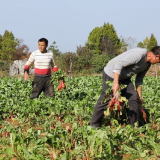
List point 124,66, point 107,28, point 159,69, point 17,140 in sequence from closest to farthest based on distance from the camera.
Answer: point 17,140 → point 124,66 → point 159,69 → point 107,28

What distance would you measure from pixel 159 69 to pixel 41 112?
22404 millimetres

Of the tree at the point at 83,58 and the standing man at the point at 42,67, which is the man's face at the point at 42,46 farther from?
the tree at the point at 83,58

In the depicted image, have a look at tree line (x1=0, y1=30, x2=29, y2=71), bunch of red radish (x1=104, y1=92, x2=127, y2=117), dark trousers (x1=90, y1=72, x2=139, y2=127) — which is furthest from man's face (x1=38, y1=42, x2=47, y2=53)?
tree line (x1=0, y1=30, x2=29, y2=71)

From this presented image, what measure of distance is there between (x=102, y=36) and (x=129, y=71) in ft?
129

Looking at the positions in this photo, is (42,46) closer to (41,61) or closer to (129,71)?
(41,61)

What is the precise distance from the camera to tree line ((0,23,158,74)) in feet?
90.4

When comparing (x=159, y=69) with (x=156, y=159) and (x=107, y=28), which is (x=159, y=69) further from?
(x=156, y=159)

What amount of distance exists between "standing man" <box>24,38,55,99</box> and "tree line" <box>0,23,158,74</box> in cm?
1952

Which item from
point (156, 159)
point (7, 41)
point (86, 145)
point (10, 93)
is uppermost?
point (7, 41)

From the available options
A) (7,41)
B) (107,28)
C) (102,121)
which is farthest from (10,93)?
(107,28)

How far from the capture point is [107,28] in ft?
143

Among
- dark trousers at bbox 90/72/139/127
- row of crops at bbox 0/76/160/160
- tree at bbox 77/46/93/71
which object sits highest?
tree at bbox 77/46/93/71

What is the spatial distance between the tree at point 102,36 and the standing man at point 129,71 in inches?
1422

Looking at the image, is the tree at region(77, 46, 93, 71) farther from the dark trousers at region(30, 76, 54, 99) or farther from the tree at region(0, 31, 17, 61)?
the dark trousers at region(30, 76, 54, 99)
